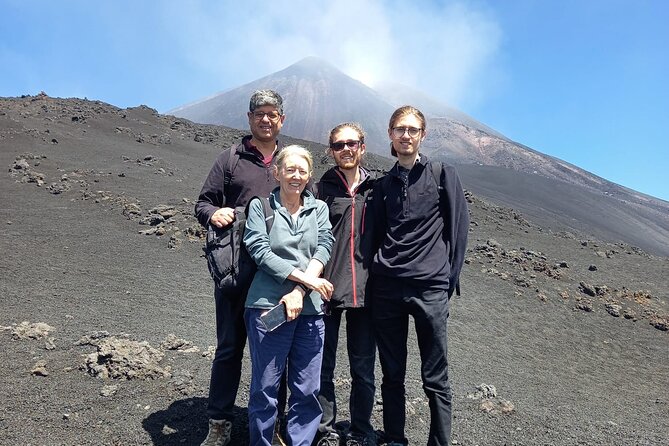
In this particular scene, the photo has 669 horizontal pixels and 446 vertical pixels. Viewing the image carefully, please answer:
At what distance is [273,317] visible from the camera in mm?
2135

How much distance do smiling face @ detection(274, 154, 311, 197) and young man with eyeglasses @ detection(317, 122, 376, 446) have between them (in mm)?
342

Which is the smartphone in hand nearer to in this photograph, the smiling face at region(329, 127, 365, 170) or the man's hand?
the man's hand

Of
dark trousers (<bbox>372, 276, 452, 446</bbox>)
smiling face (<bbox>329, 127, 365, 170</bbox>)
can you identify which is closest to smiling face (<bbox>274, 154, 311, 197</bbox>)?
smiling face (<bbox>329, 127, 365, 170</bbox>)

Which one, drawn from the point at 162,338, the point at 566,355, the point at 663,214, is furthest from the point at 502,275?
the point at 663,214

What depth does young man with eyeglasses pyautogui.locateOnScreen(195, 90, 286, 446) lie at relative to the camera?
247 centimetres

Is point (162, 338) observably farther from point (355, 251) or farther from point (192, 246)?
point (192, 246)

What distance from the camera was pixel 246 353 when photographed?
15.8 ft

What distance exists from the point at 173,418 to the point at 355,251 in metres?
1.72

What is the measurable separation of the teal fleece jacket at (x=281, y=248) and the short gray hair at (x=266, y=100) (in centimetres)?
53

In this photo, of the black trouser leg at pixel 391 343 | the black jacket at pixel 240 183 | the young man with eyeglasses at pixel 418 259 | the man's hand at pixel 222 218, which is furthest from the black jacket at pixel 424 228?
the man's hand at pixel 222 218

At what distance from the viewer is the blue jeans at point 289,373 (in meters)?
2.20

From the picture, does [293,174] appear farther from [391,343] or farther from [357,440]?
[357,440]

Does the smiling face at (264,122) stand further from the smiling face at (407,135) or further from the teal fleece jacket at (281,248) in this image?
the smiling face at (407,135)

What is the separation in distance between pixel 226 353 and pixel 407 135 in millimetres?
1559
